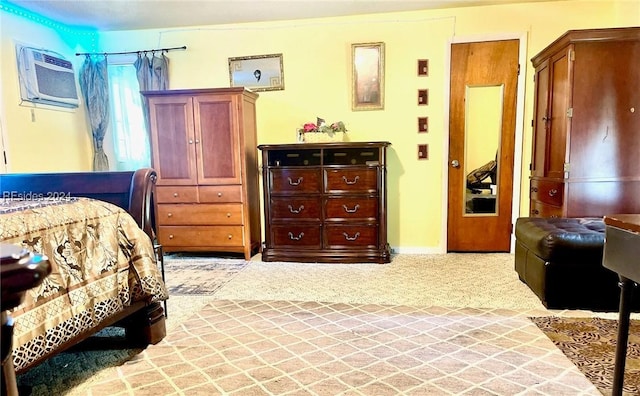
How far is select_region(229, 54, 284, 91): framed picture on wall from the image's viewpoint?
389cm

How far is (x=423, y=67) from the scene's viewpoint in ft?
12.1

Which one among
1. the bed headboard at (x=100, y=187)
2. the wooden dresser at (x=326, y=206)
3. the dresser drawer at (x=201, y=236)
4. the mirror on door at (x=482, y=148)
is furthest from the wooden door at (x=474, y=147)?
the bed headboard at (x=100, y=187)

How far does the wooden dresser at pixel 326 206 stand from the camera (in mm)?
3436

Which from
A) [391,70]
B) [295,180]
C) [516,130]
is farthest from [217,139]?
[516,130]

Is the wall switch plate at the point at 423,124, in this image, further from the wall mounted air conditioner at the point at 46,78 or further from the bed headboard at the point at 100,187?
the wall mounted air conditioner at the point at 46,78

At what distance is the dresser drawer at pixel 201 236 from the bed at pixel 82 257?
152cm

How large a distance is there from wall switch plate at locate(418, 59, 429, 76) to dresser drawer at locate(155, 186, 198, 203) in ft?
8.10

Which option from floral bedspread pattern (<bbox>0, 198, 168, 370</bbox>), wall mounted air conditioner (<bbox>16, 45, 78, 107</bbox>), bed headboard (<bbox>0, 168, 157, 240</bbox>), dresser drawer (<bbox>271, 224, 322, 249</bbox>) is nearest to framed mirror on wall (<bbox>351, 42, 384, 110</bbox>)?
dresser drawer (<bbox>271, 224, 322, 249</bbox>)

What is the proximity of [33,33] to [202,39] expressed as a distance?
5.03 ft

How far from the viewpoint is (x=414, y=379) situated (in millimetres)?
1627

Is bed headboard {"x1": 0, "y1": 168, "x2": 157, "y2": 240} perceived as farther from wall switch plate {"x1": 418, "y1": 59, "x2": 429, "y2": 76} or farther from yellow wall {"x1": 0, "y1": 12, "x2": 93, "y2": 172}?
wall switch plate {"x1": 418, "y1": 59, "x2": 429, "y2": 76}

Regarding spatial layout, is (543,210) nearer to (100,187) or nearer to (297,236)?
(297,236)

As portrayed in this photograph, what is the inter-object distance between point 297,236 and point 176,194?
1253mm

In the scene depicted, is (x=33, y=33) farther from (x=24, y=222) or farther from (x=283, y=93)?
(x=24, y=222)
